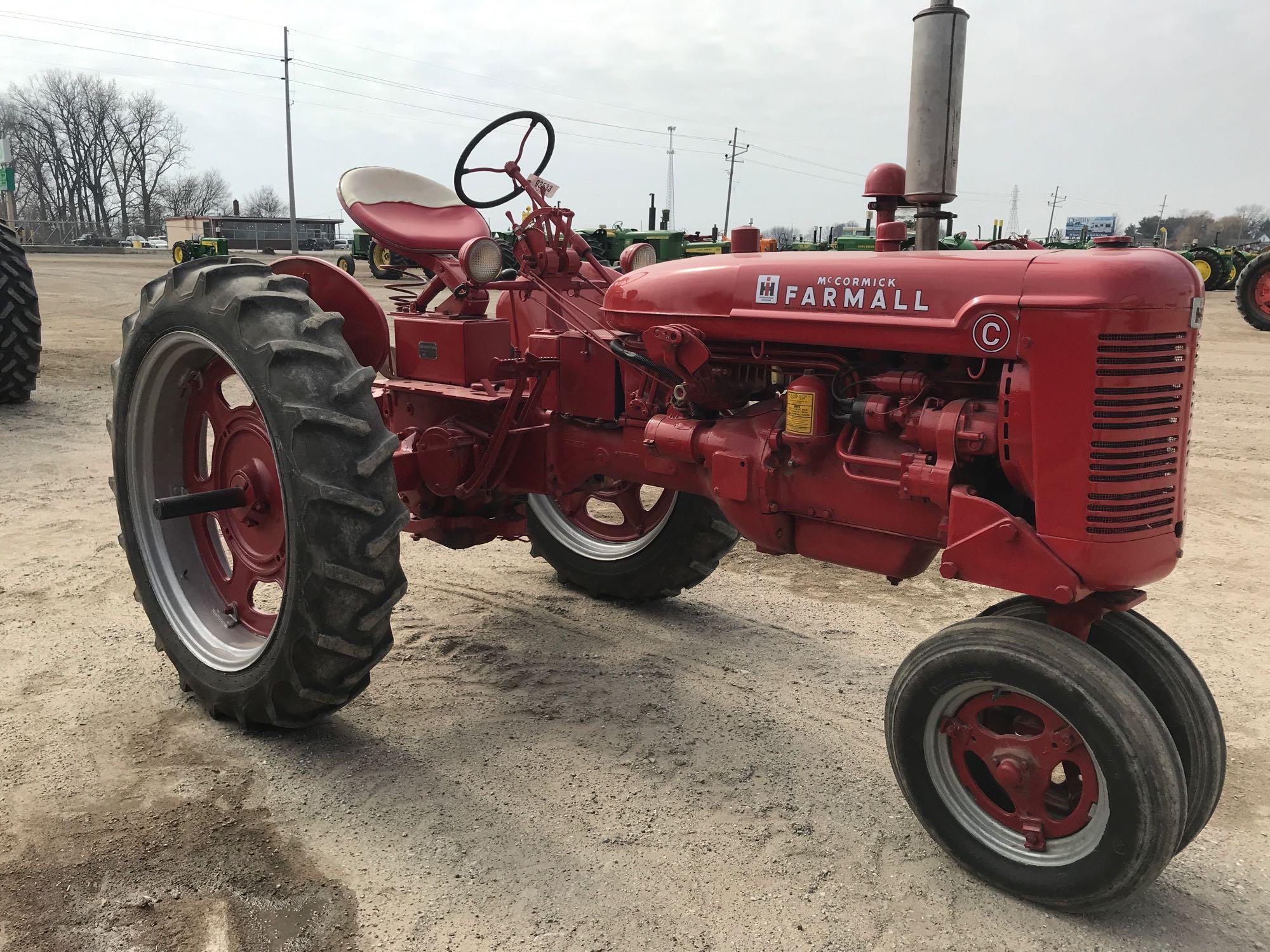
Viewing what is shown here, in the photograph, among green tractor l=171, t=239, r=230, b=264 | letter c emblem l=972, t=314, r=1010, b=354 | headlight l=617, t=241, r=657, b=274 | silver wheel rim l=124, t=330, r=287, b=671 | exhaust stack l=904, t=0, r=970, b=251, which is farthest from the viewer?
green tractor l=171, t=239, r=230, b=264

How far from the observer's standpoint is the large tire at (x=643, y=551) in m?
4.04

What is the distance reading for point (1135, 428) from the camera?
7.31ft

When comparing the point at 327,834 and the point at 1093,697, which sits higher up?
the point at 1093,697

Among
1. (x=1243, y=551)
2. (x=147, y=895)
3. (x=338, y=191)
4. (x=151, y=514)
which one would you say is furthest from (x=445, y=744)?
(x=1243, y=551)

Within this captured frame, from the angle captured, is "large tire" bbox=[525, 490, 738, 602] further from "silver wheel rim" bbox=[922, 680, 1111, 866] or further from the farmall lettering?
"silver wheel rim" bbox=[922, 680, 1111, 866]

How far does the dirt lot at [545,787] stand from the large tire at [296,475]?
0.24 m

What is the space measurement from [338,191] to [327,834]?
2533 mm

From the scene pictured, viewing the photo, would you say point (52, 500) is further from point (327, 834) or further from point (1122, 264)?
point (1122, 264)

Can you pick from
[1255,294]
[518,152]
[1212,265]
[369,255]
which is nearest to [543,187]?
[518,152]

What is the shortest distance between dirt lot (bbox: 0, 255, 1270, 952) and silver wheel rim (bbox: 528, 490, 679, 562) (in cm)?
23

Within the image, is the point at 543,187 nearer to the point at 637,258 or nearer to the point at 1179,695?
the point at 637,258

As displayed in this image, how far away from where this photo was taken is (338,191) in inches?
159

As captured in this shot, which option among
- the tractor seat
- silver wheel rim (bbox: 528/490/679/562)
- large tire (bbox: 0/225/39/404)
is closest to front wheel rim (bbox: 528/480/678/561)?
silver wheel rim (bbox: 528/490/679/562)

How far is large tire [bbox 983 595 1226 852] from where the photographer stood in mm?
2408
